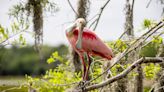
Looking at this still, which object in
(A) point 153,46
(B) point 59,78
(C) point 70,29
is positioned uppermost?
(C) point 70,29

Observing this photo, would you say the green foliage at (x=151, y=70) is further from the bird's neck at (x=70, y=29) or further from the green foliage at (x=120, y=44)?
the bird's neck at (x=70, y=29)

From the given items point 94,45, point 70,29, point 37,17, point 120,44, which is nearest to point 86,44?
point 94,45

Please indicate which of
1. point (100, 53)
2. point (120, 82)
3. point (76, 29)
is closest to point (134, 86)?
point (120, 82)

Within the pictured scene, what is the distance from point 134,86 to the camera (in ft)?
17.0

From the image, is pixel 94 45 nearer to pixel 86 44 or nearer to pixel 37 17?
pixel 86 44

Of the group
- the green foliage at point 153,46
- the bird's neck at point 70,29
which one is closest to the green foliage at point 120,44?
the green foliage at point 153,46

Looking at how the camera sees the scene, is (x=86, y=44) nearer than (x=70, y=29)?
No

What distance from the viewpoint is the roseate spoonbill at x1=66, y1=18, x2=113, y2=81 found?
4340mm

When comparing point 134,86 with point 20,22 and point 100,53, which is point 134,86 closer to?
point 100,53

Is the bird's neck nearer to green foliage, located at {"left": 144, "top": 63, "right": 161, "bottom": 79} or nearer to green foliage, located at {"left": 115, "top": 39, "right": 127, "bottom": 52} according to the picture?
green foliage, located at {"left": 115, "top": 39, "right": 127, "bottom": 52}

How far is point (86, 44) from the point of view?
462cm

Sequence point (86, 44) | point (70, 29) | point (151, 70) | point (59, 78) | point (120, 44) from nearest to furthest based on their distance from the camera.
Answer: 1. point (70, 29)
2. point (86, 44)
3. point (120, 44)
4. point (151, 70)
5. point (59, 78)

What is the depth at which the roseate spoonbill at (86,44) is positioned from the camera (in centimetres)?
434

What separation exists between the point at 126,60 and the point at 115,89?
410 mm
